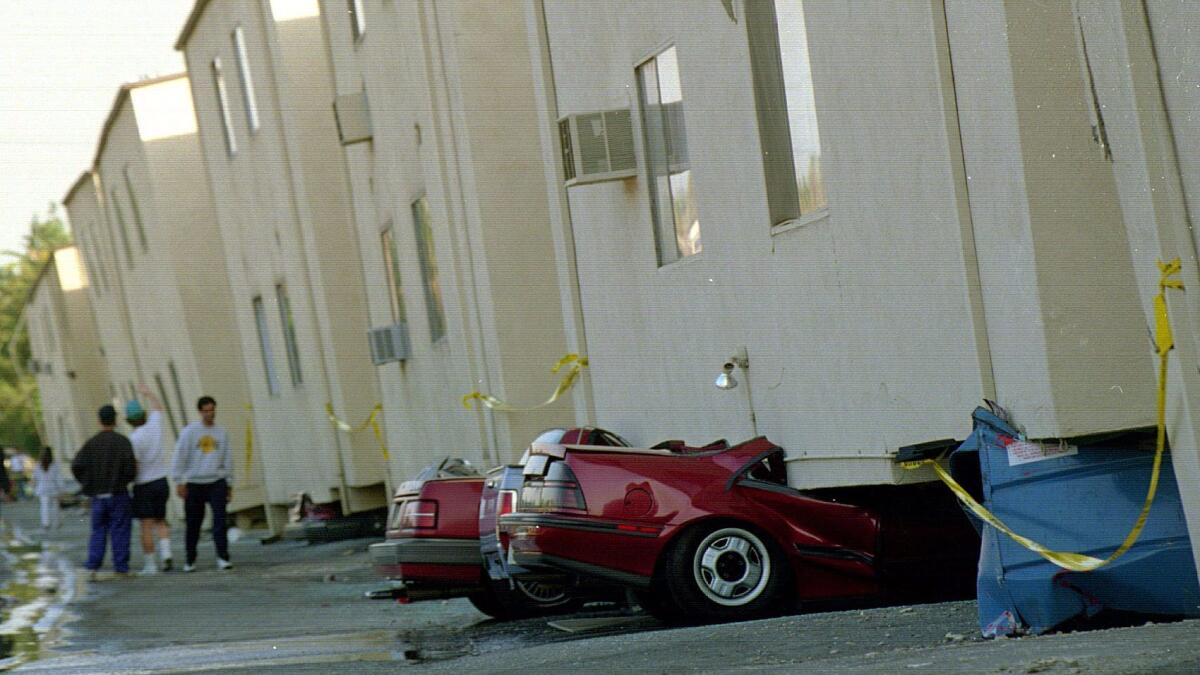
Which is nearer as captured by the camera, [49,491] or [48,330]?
[49,491]

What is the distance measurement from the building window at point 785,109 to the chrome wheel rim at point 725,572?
1.86 metres

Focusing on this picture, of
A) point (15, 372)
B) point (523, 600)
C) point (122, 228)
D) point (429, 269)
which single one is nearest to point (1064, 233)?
point (523, 600)

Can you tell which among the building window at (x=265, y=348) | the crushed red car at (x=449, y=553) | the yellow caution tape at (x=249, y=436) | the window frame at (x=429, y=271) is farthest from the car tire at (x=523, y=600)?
the yellow caution tape at (x=249, y=436)

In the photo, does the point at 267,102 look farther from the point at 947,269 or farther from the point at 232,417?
the point at 947,269

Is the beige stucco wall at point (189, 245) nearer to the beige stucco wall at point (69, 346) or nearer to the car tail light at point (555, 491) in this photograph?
the beige stucco wall at point (69, 346)

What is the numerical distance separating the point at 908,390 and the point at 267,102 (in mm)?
16865

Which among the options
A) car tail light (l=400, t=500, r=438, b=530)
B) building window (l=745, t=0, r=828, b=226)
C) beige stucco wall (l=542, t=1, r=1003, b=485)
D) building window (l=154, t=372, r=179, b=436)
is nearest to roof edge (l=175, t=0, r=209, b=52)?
Answer: building window (l=154, t=372, r=179, b=436)

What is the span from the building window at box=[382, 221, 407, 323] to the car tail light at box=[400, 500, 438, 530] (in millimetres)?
8390

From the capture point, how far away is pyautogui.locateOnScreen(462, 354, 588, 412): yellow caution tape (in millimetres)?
14503

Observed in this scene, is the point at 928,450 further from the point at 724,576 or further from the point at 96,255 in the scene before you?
the point at 96,255

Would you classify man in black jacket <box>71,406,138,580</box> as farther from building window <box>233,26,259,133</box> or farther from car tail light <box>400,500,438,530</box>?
car tail light <box>400,500,438,530</box>

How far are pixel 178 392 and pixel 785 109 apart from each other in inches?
1116

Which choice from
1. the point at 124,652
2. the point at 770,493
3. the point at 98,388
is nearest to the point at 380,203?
the point at 124,652

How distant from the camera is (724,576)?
9.79 metres
